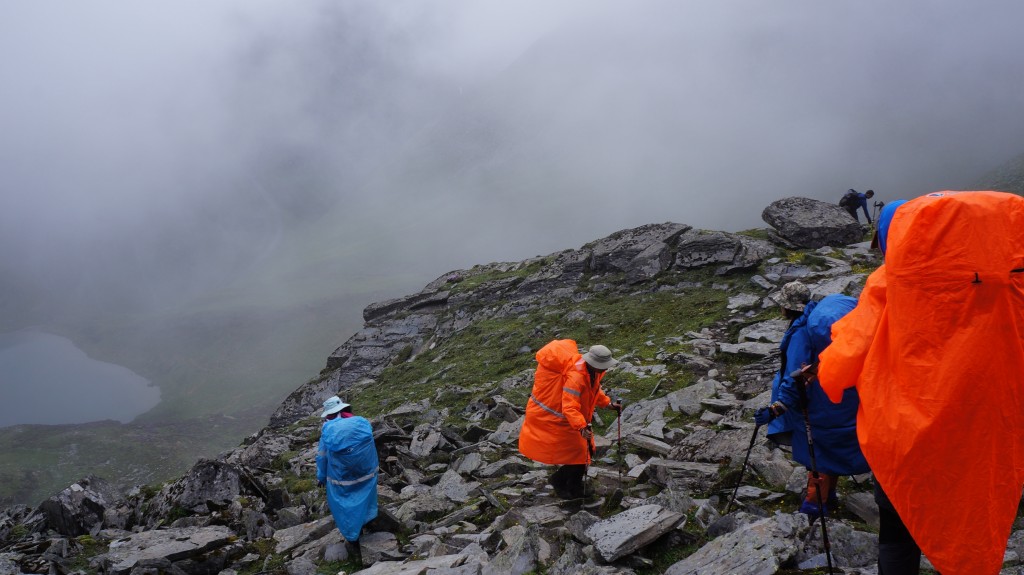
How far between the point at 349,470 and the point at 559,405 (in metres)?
3.82

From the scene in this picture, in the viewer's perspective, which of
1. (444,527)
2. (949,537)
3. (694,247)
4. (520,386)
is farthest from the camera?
(694,247)

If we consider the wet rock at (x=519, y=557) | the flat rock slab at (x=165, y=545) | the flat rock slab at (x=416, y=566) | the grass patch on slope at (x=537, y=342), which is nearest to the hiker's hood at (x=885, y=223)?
the wet rock at (x=519, y=557)

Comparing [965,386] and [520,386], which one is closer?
[965,386]

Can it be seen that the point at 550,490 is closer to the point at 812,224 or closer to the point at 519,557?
the point at 519,557

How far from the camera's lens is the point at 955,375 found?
365cm

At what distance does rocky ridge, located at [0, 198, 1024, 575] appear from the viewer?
7.31m

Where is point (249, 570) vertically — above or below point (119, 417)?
above

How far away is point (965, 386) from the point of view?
364cm

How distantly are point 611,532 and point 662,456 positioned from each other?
4376 millimetres

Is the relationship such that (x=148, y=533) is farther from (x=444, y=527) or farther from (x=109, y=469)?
(x=109, y=469)

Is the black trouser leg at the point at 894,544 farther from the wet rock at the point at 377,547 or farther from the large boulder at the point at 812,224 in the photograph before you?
the large boulder at the point at 812,224

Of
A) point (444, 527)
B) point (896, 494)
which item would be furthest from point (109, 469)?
point (896, 494)

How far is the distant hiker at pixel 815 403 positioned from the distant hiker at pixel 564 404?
2.77 meters

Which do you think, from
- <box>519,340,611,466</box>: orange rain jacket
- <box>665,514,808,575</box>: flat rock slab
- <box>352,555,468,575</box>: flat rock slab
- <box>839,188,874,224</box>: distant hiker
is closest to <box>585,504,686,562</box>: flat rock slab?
<box>665,514,808,575</box>: flat rock slab
